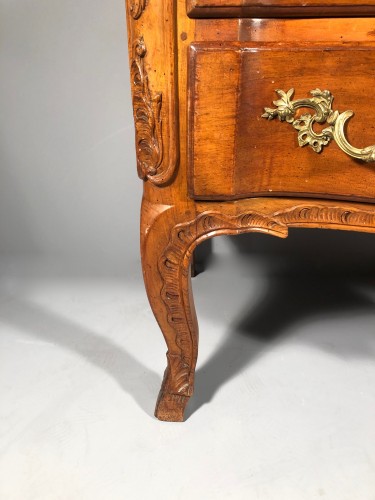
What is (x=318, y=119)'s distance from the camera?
660mm

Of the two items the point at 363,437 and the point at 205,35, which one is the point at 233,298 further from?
the point at 205,35

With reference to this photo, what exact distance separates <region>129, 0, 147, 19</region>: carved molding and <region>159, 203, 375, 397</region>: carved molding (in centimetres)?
25

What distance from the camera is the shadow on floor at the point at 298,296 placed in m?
1.11

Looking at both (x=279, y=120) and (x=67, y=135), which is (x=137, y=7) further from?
(x=67, y=135)

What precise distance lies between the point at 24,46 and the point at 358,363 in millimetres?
969

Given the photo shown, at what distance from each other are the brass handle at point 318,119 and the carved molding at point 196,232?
91mm

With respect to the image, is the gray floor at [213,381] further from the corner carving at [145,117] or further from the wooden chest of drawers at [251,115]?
the corner carving at [145,117]

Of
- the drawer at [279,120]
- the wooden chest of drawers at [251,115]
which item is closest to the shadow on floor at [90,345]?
the wooden chest of drawers at [251,115]

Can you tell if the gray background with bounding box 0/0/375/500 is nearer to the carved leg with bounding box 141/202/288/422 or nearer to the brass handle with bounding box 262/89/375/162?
the carved leg with bounding box 141/202/288/422

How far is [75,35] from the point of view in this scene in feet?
4.28

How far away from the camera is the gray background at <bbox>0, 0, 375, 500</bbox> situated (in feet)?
2.88

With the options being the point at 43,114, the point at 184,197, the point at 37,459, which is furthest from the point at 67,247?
the point at 184,197

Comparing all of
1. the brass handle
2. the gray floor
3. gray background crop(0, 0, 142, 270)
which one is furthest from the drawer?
gray background crop(0, 0, 142, 270)

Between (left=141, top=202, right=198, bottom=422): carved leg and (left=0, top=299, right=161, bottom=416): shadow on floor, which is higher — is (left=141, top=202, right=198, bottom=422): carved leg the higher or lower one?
the higher one
